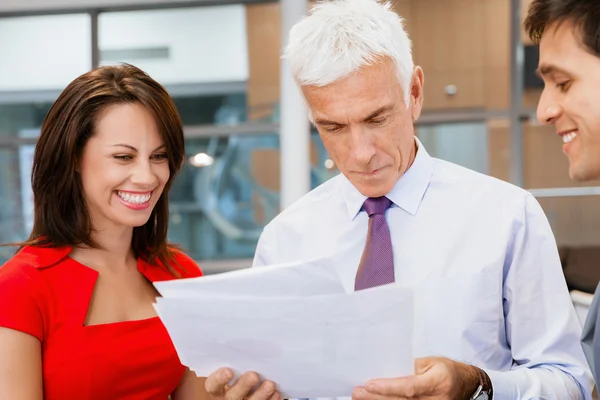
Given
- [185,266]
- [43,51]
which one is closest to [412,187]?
[185,266]

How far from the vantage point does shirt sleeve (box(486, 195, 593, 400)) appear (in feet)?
4.95

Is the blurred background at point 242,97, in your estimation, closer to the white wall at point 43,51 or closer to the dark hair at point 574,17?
the white wall at point 43,51

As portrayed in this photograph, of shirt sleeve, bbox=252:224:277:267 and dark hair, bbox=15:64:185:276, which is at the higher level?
dark hair, bbox=15:64:185:276

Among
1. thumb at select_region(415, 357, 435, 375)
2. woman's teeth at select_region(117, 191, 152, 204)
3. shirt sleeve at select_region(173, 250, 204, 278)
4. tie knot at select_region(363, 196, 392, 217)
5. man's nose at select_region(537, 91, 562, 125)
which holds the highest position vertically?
man's nose at select_region(537, 91, 562, 125)

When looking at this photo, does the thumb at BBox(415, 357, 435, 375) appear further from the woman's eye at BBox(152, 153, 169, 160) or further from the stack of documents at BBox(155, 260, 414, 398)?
the woman's eye at BBox(152, 153, 169, 160)

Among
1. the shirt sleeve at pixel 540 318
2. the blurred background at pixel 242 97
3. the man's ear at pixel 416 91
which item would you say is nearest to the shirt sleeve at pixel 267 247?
the man's ear at pixel 416 91

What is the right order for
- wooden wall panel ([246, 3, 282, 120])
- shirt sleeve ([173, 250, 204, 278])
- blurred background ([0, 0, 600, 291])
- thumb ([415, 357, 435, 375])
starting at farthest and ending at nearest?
wooden wall panel ([246, 3, 282, 120]) < blurred background ([0, 0, 600, 291]) < shirt sleeve ([173, 250, 204, 278]) < thumb ([415, 357, 435, 375])

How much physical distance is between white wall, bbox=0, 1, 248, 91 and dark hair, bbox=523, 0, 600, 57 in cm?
654

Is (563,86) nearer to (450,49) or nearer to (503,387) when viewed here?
(503,387)

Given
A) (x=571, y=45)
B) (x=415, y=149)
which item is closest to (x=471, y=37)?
(x=415, y=149)

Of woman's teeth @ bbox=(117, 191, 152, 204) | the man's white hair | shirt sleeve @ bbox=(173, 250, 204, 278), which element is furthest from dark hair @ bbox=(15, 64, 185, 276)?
the man's white hair

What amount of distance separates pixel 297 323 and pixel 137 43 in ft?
23.2

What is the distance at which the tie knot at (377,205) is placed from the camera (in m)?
1.72

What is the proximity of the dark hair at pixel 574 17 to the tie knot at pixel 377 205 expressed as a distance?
0.53 metres
